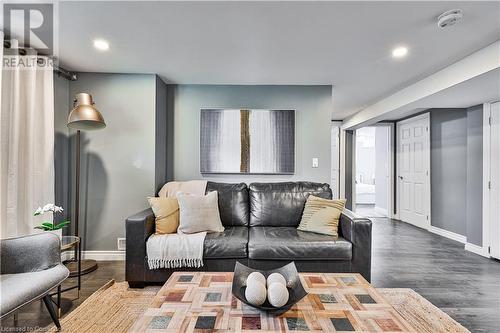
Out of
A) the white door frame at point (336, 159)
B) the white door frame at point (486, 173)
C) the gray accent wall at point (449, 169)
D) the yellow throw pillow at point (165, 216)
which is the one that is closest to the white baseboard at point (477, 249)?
the white door frame at point (486, 173)

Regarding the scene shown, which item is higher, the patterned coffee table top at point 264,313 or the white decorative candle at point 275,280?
the white decorative candle at point 275,280

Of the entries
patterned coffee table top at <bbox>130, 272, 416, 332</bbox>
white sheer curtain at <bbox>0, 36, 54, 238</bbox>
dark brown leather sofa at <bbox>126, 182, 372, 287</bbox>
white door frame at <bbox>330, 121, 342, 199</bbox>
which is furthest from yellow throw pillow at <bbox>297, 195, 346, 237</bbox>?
white door frame at <bbox>330, 121, 342, 199</bbox>

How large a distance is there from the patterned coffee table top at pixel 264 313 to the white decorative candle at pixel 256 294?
0.06m

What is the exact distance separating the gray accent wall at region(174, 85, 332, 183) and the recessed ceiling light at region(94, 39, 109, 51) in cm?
119

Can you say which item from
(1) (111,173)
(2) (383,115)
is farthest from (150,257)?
(2) (383,115)

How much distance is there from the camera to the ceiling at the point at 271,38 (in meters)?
1.95

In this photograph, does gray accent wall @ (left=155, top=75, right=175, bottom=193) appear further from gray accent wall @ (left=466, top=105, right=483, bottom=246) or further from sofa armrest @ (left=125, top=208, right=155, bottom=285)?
gray accent wall @ (left=466, top=105, right=483, bottom=246)

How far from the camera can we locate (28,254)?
1.81 meters

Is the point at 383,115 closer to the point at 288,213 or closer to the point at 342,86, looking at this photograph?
the point at 342,86

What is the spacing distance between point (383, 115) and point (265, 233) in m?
3.18

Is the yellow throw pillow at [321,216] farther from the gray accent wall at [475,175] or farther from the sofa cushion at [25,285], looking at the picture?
the gray accent wall at [475,175]

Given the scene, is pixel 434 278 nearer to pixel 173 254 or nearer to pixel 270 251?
pixel 270 251

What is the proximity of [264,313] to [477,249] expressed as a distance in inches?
156

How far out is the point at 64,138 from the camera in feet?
10.9
